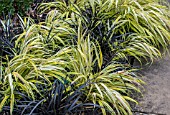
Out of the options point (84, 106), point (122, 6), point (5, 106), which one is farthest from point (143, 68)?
point (5, 106)

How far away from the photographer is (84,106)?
2584mm

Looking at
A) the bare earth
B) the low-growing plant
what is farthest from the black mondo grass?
the low-growing plant

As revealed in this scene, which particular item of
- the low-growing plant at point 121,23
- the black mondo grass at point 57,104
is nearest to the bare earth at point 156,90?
the low-growing plant at point 121,23

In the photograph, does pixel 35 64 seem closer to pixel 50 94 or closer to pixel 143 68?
pixel 50 94

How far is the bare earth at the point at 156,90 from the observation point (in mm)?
2846

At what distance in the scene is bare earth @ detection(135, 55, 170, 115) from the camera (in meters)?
2.85

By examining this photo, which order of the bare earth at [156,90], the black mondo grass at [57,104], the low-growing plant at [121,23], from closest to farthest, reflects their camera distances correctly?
the black mondo grass at [57,104] → the bare earth at [156,90] → the low-growing plant at [121,23]

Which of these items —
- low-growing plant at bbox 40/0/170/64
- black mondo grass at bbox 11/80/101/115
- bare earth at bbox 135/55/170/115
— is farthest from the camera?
low-growing plant at bbox 40/0/170/64

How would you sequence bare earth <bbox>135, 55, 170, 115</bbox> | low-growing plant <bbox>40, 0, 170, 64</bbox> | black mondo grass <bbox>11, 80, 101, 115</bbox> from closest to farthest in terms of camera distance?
black mondo grass <bbox>11, 80, 101, 115</bbox> < bare earth <bbox>135, 55, 170, 115</bbox> < low-growing plant <bbox>40, 0, 170, 64</bbox>

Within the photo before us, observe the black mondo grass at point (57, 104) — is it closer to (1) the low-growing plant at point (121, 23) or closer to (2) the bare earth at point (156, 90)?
(2) the bare earth at point (156, 90)

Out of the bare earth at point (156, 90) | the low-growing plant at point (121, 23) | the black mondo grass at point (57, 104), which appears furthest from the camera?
the low-growing plant at point (121, 23)

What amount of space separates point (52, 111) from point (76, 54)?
69 cm

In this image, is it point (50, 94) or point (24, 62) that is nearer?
point (50, 94)

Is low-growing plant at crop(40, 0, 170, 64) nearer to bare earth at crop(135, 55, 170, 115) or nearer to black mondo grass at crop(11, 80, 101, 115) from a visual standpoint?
bare earth at crop(135, 55, 170, 115)
